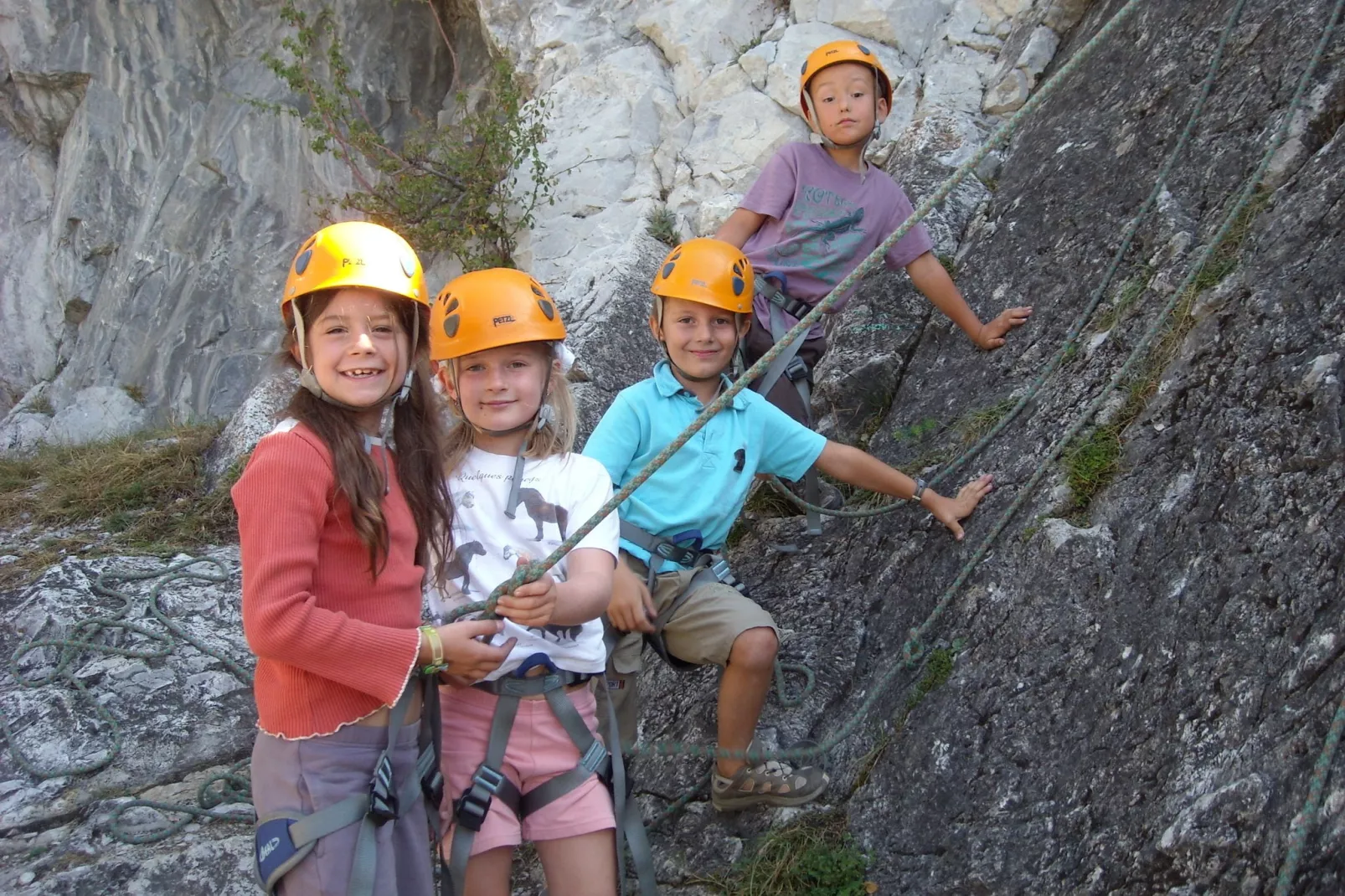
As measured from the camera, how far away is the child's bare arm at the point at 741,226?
4645mm

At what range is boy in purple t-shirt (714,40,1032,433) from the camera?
4.45m

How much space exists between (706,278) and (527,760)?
5.69 ft

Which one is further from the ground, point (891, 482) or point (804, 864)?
point (891, 482)

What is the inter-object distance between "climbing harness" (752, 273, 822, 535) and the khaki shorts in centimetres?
104

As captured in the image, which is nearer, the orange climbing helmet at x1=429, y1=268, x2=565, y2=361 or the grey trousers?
the grey trousers

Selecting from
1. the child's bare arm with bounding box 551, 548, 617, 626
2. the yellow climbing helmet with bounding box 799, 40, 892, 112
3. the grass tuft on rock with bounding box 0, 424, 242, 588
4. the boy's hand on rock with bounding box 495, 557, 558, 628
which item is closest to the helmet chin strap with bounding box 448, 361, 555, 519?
the child's bare arm with bounding box 551, 548, 617, 626

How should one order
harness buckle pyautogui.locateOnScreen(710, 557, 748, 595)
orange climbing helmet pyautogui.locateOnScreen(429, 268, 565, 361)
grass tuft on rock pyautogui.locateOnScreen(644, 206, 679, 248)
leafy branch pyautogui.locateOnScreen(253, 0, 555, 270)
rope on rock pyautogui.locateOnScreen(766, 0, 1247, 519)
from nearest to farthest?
orange climbing helmet pyautogui.locateOnScreen(429, 268, 565, 361) < harness buckle pyautogui.locateOnScreen(710, 557, 748, 595) < rope on rock pyautogui.locateOnScreen(766, 0, 1247, 519) < grass tuft on rock pyautogui.locateOnScreen(644, 206, 679, 248) < leafy branch pyautogui.locateOnScreen(253, 0, 555, 270)

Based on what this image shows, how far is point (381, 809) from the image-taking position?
7.31 ft

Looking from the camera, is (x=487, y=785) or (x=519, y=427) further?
(x=519, y=427)

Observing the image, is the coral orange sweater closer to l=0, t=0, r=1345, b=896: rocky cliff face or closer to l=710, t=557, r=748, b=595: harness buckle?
l=710, t=557, r=748, b=595: harness buckle

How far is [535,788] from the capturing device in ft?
8.74

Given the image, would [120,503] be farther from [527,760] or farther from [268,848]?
[268,848]

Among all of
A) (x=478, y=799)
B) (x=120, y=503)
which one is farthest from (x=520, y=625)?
(x=120, y=503)

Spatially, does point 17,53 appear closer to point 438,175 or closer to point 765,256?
point 438,175
